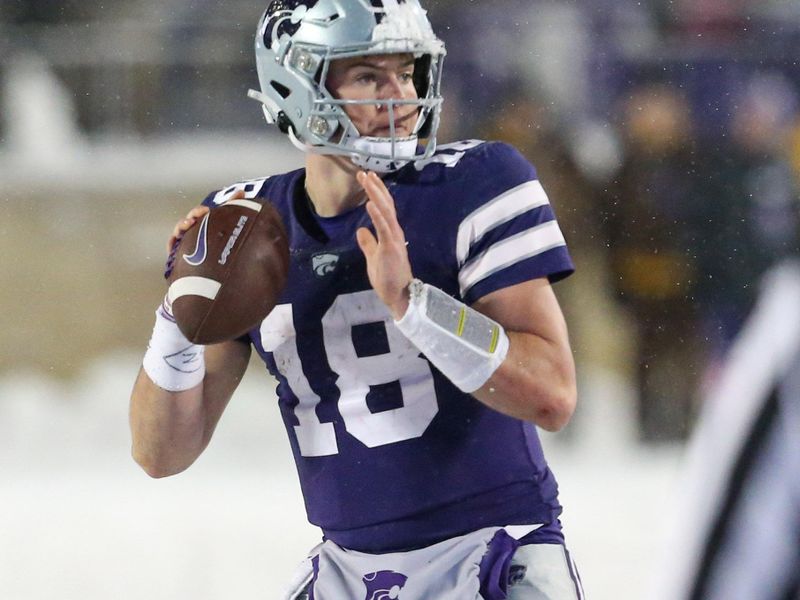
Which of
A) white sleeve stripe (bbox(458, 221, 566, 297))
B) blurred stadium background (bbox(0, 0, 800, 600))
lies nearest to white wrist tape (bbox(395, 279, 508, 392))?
→ white sleeve stripe (bbox(458, 221, 566, 297))

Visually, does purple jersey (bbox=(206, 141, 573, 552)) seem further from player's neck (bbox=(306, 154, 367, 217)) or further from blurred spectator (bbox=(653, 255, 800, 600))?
blurred spectator (bbox=(653, 255, 800, 600))

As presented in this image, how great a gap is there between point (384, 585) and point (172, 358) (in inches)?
16.5

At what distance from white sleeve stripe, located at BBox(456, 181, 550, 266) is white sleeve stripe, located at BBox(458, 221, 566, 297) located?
1.0 inches

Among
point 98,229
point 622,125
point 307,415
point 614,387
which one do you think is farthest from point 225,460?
point 307,415

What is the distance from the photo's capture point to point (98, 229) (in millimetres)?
4387

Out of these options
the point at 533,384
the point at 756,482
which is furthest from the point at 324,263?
the point at 756,482

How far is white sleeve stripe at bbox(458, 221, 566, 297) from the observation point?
1.70m

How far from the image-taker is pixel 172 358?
6.04 ft

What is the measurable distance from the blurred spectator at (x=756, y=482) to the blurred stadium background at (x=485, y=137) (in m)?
2.45

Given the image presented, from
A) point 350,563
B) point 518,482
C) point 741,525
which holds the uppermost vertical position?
point 741,525

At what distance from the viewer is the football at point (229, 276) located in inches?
67.9

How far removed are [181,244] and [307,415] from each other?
28cm

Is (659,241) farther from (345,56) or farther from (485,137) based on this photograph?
(345,56)

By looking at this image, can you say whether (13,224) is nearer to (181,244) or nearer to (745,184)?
(745,184)
